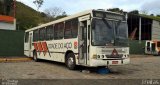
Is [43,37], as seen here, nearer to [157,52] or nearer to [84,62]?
[84,62]

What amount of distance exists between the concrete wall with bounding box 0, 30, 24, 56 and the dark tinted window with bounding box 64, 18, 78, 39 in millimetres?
10678

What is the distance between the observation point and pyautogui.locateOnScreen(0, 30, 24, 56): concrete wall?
2605 centimetres

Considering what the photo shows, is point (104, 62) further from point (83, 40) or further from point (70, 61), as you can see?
point (70, 61)

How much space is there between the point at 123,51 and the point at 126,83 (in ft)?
11.6

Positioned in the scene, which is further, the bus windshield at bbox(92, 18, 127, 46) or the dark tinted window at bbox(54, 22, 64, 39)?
the dark tinted window at bbox(54, 22, 64, 39)

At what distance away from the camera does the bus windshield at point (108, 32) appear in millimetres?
14094

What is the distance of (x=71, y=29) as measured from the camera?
16.3 metres

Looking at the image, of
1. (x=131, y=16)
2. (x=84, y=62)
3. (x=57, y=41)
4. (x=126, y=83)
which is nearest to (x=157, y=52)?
(x=131, y=16)

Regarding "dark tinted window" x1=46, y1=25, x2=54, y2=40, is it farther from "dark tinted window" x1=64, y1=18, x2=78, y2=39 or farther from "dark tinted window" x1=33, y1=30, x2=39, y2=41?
"dark tinted window" x1=33, y1=30, x2=39, y2=41

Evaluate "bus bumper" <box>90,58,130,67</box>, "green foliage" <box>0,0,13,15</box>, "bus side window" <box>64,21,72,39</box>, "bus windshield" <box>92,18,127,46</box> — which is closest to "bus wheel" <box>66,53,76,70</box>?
"bus side window" <box>64,21,72,39</box>

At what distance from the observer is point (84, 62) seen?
14.8 meters

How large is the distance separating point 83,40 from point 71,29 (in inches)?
58.9

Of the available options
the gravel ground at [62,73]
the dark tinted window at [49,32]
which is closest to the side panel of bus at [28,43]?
the dark tinted window at [49,32]

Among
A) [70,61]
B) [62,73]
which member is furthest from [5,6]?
[62,73]
